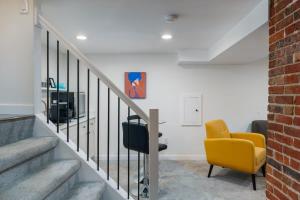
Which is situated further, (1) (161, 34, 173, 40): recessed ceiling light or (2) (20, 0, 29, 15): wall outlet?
(1) (161, 34, 173, 40): recessed ceiling light

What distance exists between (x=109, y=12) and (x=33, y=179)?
1.86 m

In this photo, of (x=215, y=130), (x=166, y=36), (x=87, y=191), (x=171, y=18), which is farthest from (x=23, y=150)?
(x=215, y=130)

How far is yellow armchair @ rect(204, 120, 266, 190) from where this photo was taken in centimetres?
337

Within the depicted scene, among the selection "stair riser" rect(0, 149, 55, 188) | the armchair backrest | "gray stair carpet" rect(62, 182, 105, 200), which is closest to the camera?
"stair riser" rect(0, 149, 55, 188)

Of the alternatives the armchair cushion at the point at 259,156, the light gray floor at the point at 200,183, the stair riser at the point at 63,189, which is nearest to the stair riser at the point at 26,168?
the stair riser at the point at 63,189

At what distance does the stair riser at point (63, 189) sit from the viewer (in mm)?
1707

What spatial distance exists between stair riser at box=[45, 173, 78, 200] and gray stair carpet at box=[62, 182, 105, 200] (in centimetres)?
4

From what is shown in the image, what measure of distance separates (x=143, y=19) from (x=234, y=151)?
2283mm

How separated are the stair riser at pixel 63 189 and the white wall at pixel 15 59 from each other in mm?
776

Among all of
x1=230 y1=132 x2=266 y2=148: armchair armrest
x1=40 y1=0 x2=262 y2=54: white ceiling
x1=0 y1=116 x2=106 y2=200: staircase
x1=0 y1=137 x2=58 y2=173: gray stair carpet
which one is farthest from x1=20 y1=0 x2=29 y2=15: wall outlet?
x1=230 y1=132 x2=266 y2=148: armchair armrest

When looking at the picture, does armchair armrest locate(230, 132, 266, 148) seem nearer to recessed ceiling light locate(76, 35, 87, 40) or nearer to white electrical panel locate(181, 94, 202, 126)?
white electrical panel locate(181, 94, 202, 126)

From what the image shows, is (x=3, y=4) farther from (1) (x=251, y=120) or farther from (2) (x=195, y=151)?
(1) (x=251, y=120)

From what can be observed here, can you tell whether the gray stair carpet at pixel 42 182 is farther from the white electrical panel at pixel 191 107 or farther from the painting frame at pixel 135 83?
the white electrical panel at pixel 191 107

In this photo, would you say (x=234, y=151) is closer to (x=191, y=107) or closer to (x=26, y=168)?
(x=191, y=107)
